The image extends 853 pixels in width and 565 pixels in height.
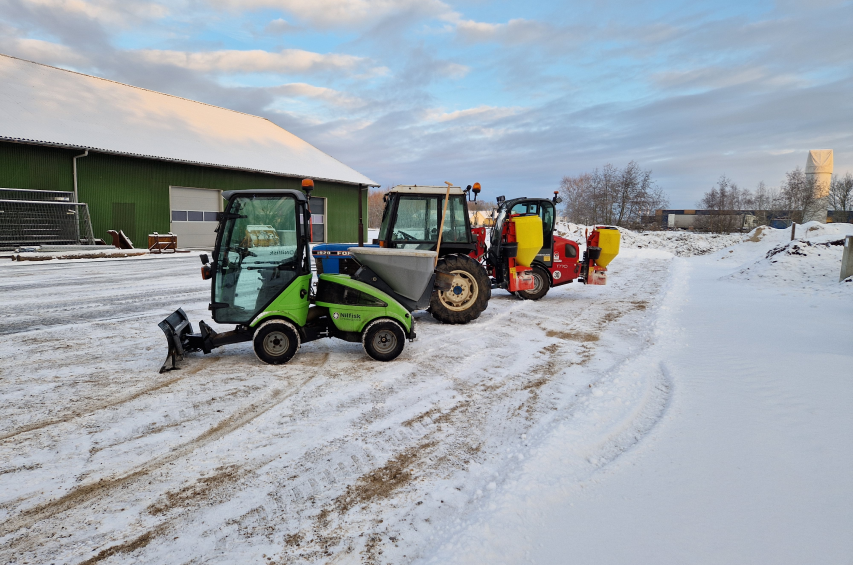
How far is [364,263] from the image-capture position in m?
5.50

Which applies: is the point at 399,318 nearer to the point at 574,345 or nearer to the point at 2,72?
the point at 574,345

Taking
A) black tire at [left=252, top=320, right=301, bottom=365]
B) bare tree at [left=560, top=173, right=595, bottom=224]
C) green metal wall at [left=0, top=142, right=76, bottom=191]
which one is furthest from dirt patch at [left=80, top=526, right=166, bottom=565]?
bare tree at [left=560, top=173, right=595, bottom=224]

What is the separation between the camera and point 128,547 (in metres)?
2.30

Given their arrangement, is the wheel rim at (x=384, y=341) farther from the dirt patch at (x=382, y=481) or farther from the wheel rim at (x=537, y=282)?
the wheel rim at (x=537, y=282)

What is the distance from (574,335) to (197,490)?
210 inches

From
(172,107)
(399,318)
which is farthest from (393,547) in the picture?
(172,107)

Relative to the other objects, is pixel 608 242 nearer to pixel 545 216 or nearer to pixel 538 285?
pixel 545 216

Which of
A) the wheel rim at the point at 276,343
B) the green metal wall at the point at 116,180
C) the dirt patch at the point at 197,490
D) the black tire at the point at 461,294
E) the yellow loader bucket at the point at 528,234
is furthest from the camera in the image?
the green metal wall at the point at 116,180

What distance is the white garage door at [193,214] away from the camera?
20.2 m

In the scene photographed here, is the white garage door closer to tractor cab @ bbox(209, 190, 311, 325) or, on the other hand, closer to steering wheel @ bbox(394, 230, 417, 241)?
steering wheel @ bbox(394, 230, 417, 241)

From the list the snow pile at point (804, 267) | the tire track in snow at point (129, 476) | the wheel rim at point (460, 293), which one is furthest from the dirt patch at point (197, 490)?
the snow pile at point (804, 267)

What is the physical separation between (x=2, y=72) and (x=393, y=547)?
25189mm

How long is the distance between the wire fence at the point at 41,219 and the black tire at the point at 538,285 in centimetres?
1626

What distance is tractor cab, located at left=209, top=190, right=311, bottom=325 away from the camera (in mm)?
4969
